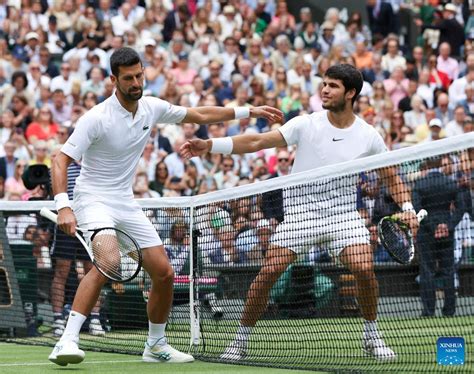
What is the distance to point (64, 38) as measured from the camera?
71.5 feet

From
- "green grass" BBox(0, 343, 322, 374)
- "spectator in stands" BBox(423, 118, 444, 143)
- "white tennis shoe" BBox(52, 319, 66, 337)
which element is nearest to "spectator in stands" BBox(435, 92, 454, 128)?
"spectator in stands" BBox(423, 118, 444, 143)

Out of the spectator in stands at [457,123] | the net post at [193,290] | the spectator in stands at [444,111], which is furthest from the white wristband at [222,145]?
the spectator in stands at [444,111]

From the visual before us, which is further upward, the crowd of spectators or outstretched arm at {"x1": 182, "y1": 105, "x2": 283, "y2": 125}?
the crowd of spectators

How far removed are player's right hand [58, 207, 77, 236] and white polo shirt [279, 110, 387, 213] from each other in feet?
5.70

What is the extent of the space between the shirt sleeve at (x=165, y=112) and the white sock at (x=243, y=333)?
5.43ft

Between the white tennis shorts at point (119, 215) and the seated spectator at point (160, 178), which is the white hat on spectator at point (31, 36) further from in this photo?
the white tennis shorts at point (119, 215)

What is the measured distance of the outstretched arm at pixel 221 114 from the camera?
9.33 m

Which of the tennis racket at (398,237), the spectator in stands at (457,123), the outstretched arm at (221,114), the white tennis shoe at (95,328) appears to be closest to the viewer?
the tennis racket at (398,237)

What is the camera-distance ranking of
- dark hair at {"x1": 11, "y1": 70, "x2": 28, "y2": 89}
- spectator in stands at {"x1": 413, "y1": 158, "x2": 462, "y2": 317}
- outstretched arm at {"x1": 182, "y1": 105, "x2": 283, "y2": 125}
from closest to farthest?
outstretched arm at {"x1": 182, "y1": 105, "x2": 283, "y2": 125} → spectator in stands at {"x1": 413, "y1": 158, "x2": 462, "y2": 317} → dark hair at {"x1": 11, "y1": 70, "x2": 28, "y2": 89}

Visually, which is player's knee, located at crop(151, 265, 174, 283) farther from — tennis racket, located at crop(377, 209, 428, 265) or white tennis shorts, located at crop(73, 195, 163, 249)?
tennis racket, located at crop(377, 209, 428, 265)

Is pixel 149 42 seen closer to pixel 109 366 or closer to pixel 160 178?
pixel 160 178

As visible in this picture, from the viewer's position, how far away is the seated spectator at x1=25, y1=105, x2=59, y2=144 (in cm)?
1837

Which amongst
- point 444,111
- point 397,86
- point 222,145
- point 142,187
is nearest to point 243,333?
point 222,145

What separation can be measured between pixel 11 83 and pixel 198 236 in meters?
10.1
